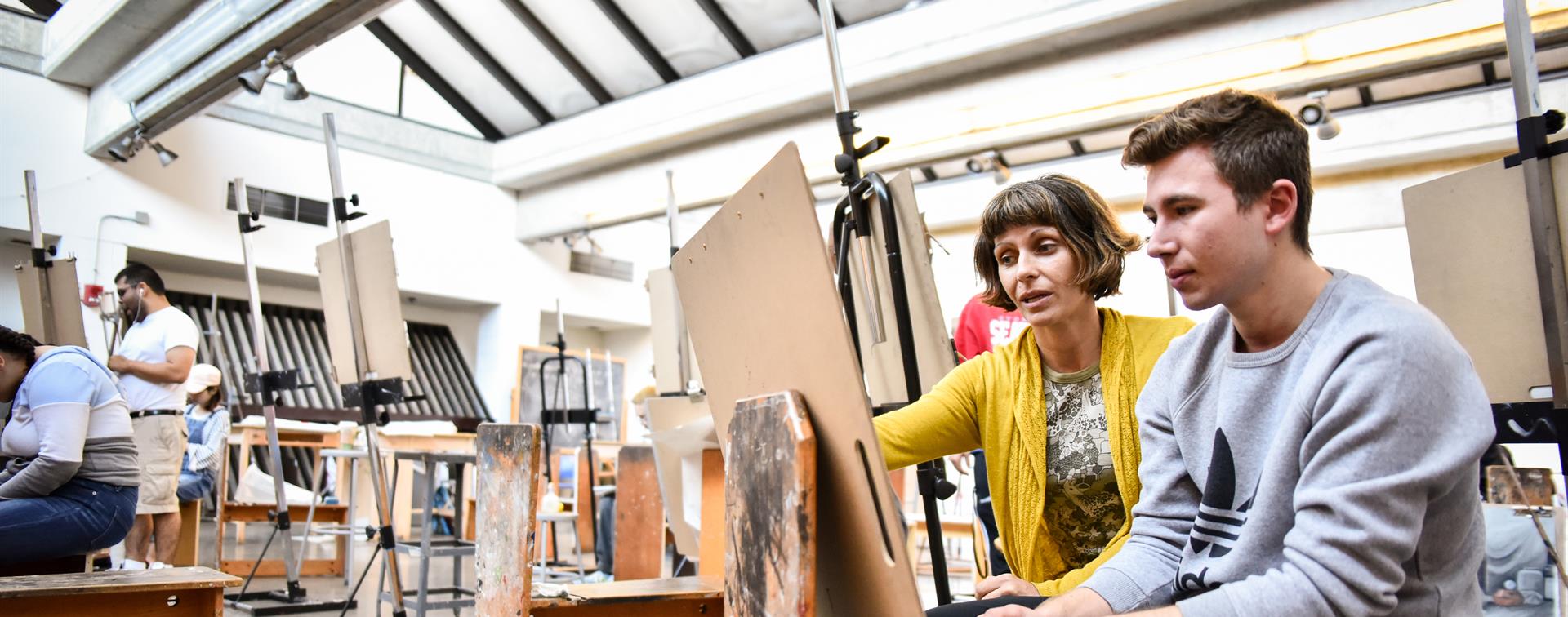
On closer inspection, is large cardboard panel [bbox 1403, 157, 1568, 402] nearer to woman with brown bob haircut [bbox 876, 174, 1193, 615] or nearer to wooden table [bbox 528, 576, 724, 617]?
woman with brown bob haircut [bbox 876, 174, 1193, 615]

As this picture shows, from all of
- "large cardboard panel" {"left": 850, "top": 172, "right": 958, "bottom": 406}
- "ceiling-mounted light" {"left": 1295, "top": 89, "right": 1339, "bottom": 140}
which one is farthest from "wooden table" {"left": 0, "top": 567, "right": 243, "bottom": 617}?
"ceiling-mounted light" {"left": 1295, "top": 89, "right": 1339, "bottom": 140}

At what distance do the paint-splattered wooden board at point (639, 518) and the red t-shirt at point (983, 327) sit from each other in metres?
1.33

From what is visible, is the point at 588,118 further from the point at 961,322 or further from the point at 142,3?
the point at 961,322

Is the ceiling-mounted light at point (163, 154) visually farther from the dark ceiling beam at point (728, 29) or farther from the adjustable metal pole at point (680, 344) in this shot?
the adjustable metal pole at point (680, 344)

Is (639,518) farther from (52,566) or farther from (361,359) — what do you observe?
(52,566)

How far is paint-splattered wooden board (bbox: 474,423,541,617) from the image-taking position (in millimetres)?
1494

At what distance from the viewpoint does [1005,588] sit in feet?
3.74

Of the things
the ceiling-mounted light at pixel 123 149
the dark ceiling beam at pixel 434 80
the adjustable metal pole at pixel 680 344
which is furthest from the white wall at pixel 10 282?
the adjustable metal pole at pixel 680 344

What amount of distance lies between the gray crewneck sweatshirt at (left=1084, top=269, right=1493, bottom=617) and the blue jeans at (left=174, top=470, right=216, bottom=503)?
432 cm

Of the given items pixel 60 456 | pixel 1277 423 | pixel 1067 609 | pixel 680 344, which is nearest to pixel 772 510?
pixel 1067 609

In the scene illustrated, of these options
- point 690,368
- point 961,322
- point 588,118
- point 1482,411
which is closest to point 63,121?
point 588,118

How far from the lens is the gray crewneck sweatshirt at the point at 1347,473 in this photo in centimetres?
68

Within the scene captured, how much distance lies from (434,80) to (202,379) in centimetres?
401

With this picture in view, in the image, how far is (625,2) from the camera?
657cm
